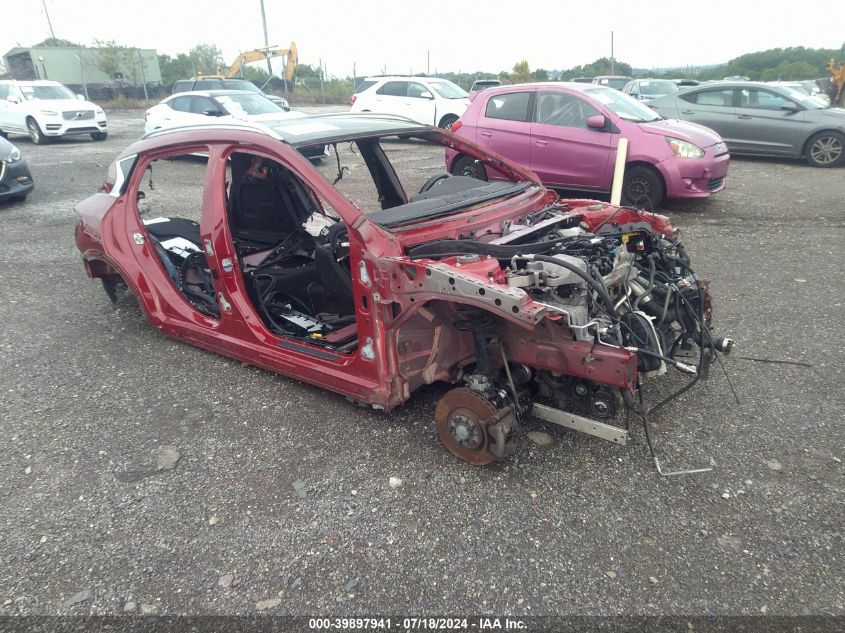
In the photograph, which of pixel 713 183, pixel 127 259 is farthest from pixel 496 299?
pixel 713 183

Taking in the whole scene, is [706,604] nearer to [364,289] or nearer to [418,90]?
[364,289]

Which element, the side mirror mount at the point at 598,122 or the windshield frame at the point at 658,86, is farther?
the windshield frame at the point at 658,86

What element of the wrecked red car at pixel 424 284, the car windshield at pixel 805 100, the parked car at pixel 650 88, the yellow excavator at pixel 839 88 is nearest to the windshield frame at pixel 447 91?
the parked car at pixel 650 88

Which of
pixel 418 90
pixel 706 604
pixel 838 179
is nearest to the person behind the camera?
pixel 706 604

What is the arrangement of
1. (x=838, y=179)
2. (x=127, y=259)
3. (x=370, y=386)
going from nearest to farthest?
(x=370, y=386) → (x=127, y=259) → (x=838, y=179)

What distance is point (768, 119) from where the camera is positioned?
10242 millimetres

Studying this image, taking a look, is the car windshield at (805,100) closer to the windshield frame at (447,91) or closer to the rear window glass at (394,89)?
the windshield frame at (447,91)

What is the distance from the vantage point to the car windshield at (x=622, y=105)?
7.49 m

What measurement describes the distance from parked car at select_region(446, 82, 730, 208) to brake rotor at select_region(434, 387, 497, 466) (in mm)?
4704

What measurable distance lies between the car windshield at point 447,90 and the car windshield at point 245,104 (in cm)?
398

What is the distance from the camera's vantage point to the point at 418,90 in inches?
553

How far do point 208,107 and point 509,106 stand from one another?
703cm

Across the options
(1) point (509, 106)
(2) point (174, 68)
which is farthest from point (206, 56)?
(1) point (509, 106)

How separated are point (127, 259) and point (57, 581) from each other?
2460 mm
